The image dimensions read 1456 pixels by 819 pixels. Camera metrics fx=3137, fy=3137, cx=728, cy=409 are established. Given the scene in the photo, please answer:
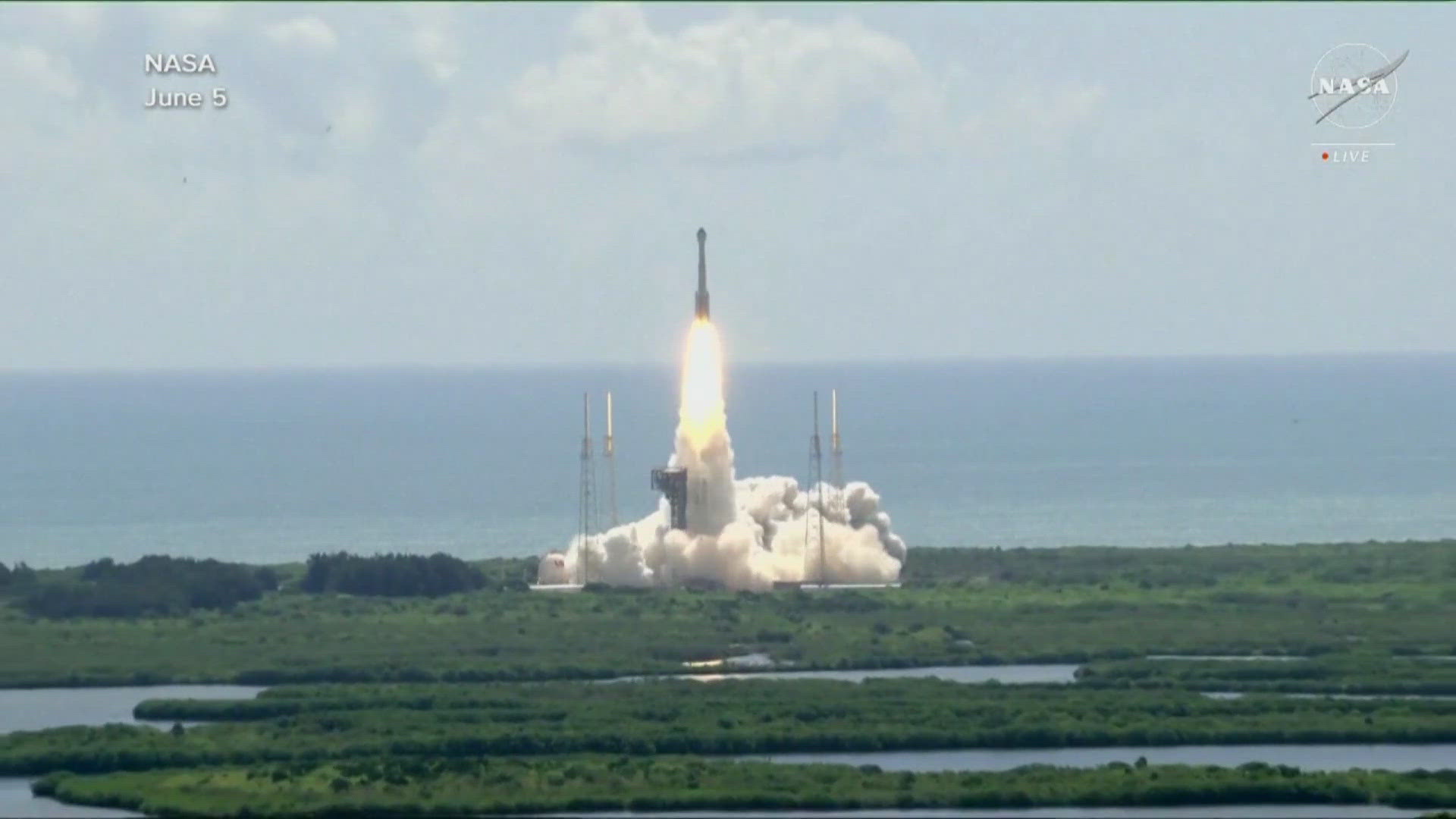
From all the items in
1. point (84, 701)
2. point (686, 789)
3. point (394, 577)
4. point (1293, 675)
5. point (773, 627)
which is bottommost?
point (686, 789)

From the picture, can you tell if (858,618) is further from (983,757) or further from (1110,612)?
(983,757)

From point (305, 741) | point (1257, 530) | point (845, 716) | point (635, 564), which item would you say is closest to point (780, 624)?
point (635, 564)

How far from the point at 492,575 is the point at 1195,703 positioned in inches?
1734

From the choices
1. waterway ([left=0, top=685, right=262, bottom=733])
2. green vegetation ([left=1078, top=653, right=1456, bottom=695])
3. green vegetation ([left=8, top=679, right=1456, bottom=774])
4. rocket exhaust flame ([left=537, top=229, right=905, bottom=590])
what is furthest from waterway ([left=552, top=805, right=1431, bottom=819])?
rocket exhaust flame ([left=537, top=229, right=905, bottom=590])

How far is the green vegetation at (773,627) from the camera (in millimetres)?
102812

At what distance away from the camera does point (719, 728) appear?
8794cm

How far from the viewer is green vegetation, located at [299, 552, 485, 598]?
123375 mm

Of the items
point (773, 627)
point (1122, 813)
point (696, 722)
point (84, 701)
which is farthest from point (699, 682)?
point (1122, 813)

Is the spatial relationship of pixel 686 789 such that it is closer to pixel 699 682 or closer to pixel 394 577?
pixel 699 682

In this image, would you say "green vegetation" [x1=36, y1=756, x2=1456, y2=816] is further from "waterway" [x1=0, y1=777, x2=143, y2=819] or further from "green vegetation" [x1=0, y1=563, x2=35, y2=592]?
"green vegetation" [x1=0, y1=563, x2=35, y2=592]

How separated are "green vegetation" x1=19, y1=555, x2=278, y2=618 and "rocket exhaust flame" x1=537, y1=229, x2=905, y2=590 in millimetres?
12373

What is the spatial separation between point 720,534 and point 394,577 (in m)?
13.1

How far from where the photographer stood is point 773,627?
110812mm

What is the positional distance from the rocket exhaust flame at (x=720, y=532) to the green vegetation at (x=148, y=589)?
40.6 feet
